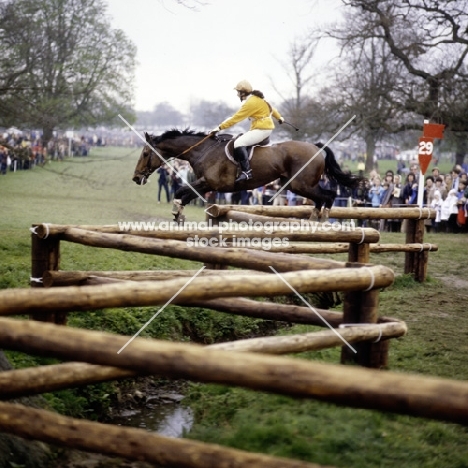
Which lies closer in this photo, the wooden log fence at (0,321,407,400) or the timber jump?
the timber jump

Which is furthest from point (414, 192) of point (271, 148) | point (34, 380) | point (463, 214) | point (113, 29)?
point (34, 380)

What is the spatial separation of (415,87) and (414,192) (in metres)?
9.21

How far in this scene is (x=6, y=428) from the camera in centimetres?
335

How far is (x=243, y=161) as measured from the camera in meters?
11.3

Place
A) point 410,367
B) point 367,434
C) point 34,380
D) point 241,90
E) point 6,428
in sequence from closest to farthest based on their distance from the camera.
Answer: point 6,428
point 34,380
point 367,434
point 410,367
point 241,90

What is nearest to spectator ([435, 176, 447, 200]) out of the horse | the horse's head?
the horse

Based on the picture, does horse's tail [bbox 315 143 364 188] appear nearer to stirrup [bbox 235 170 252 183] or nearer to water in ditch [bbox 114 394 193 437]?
stirrup [bbox 235 170 252 183]

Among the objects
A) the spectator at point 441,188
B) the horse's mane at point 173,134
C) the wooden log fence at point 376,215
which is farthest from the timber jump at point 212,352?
the spectator at point 441,188

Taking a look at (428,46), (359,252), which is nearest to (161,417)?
(359,252)

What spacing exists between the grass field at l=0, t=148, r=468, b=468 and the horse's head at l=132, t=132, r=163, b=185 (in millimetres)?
844

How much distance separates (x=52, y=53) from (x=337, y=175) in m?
8.33

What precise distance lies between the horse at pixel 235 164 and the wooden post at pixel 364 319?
6.47 m

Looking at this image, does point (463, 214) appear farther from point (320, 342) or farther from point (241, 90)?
point (320, 342)

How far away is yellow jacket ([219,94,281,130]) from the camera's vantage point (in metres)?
11.0
